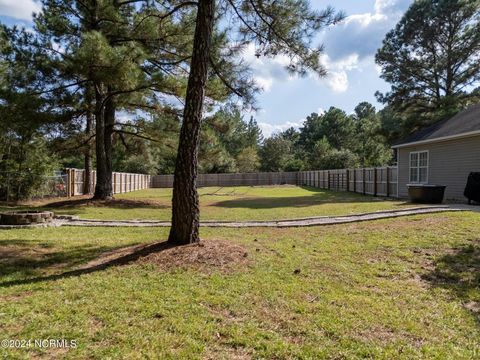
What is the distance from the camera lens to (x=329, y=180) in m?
28.0

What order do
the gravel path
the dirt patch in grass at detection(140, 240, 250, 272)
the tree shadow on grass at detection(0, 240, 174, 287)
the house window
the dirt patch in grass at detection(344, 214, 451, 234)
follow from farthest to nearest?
1. the house window
2. the gravel path
3. the dirt patch in grass at detection(344, 214, 451, 234)
4. the dirt patch in grass at detection(140, 240, 250, 272)
5. the tree shadow on grass at detection(0, 240, 174, 287)

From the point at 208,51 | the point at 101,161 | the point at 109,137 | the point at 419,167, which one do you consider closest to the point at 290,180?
the point at 419,167

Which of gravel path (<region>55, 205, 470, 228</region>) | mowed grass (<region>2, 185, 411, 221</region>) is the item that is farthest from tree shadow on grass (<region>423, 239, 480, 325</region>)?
mowed grass (<region>2, 185, 411, 221</region>)

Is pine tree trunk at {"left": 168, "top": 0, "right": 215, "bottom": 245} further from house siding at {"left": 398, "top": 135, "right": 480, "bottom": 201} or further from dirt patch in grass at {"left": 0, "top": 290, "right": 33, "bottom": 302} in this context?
house siding at {"left": 398, "top": 135, "right": 480, "bottom": 201}

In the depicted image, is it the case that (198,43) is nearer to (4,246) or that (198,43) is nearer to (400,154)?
(4,246)

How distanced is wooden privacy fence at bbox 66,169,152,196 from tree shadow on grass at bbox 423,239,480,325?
17976 mm

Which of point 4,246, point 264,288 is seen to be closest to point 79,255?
point 4,246

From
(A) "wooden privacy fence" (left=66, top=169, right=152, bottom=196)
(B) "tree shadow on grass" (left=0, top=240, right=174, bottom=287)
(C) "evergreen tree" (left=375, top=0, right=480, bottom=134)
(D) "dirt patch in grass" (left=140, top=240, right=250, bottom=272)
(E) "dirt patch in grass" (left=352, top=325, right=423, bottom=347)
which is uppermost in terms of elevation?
(C) "evergreen tree" (left=375, top=0, right=480, bottom=134)

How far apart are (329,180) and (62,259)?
2492cm

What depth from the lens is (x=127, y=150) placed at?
18.1 metres

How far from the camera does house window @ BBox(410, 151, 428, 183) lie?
14755mm

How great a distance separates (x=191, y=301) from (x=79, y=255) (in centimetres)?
261

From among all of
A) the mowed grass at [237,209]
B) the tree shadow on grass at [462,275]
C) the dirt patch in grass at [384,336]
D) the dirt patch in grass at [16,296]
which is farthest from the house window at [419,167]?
the dirt patch in grass at [16,296]

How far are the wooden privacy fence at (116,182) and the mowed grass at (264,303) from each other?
14046 millimetres
